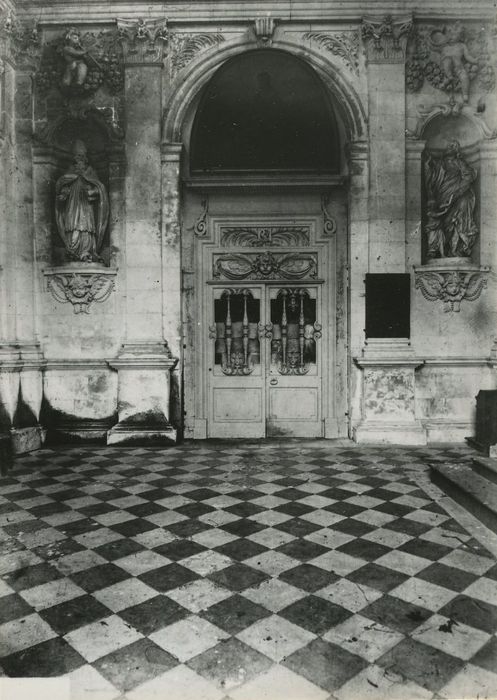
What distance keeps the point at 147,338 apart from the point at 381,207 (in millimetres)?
3525

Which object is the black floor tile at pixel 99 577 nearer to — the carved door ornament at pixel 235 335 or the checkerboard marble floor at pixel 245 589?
the checkerboard marble floor at pixel 245 589

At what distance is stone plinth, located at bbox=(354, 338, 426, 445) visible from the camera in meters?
7.01

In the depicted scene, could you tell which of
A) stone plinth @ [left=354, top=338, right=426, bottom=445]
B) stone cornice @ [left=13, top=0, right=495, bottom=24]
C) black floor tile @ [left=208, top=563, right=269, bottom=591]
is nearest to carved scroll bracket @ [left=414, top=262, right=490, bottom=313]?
stone plinth @ [left=354, top=338, right=426, bottom=445]

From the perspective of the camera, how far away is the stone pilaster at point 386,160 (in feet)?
23.2

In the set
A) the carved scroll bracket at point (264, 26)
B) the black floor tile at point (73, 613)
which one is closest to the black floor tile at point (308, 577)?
the black floor tile at point (73, 613)

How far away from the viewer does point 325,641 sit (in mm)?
2635

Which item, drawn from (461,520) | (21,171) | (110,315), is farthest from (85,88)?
(461,520)

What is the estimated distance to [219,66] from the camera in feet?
23.7

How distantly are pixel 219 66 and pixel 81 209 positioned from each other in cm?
264

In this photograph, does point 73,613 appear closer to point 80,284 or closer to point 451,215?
point 80,284

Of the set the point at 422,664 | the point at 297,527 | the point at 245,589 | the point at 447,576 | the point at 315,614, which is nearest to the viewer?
the point at 422,664

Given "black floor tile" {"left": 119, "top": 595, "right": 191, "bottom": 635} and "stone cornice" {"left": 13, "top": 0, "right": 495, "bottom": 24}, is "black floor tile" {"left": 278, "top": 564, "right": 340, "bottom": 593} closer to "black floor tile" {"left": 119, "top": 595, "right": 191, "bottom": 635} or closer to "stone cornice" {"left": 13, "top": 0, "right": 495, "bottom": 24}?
"black floor tile" {"left": 119, "top": 595, "right": 191, "bottom": 635}

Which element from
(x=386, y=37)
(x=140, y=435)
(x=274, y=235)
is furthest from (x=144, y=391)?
(x=386, y=37)

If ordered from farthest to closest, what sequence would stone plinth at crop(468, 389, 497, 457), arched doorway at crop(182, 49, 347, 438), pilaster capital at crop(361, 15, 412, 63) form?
arched doorway at crop(182, 49, 347, 438) < pilaster capital at crop(361, 15, 412, 63) < stone plinth at crop(468, 389, 497, 457)
